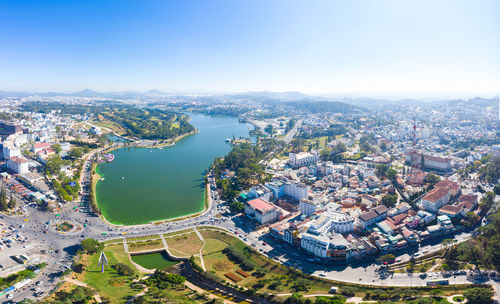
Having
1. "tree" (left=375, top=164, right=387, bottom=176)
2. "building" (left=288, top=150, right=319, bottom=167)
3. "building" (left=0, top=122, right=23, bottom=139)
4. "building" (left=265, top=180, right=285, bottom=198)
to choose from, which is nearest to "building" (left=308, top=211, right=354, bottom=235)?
"building" (left=265, top=180, right=285, bottom=198)

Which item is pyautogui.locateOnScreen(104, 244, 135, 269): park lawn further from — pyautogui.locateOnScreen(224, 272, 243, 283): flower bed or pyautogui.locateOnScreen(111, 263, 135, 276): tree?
pyautogui.locateOnScreen(224, 272, 243, 283): flower bed

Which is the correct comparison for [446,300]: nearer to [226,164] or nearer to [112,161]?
[226,164]

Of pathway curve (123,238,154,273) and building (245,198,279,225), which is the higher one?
building (245,198,279,225)

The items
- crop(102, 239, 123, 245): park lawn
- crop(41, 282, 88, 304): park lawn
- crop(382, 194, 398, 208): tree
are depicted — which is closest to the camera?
crop(41, 282, 88, 304): park lawn

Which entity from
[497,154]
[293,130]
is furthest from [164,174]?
[497,154]

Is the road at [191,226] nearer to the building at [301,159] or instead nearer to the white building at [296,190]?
the white building at [296,190]

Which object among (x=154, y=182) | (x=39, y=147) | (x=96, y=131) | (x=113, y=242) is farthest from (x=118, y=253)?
(x=96, y=131)

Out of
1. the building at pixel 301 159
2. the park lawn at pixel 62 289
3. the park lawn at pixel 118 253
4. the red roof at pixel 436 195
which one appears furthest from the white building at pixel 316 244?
the building at pixel 301 159
